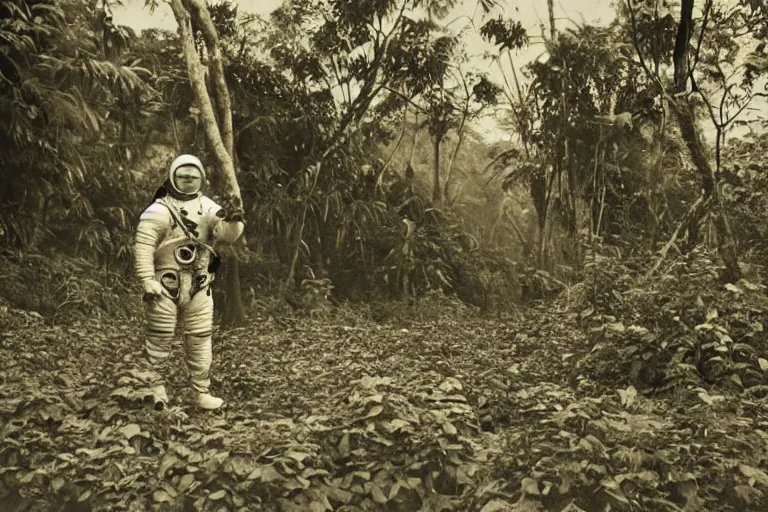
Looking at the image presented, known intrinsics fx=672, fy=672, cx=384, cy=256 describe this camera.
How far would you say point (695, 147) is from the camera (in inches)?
194

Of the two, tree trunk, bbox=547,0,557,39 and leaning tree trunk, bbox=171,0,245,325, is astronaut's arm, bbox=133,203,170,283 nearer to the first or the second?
leaning tree trunk, bbox=171,0,245,325

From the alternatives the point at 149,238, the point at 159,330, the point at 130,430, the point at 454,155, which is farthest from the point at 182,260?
the point at 454,155

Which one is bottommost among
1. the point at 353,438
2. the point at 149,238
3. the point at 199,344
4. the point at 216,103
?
the point at 353,438

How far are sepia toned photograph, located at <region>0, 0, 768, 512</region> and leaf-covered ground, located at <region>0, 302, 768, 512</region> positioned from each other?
0.02 meters

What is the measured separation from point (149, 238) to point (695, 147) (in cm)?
385

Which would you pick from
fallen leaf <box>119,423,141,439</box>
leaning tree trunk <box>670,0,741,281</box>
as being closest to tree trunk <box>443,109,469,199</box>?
leaning tree trunk <box>670,0,741,281</box>

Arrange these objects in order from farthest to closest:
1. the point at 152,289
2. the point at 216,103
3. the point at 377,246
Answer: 1. the point at 377,246
2. the point at 216,103
3. the point at 152,289

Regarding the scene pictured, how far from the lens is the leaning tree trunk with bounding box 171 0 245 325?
4695 mm

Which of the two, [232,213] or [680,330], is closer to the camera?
[232,213]

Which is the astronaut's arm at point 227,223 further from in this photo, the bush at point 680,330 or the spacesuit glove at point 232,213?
the bush at point 680,330

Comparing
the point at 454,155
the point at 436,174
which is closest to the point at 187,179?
the point at 436,174

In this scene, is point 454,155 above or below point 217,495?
above

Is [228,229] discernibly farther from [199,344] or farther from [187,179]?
[199,344]

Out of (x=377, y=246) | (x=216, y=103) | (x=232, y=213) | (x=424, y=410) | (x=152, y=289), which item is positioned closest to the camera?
(x=424, y=410)
